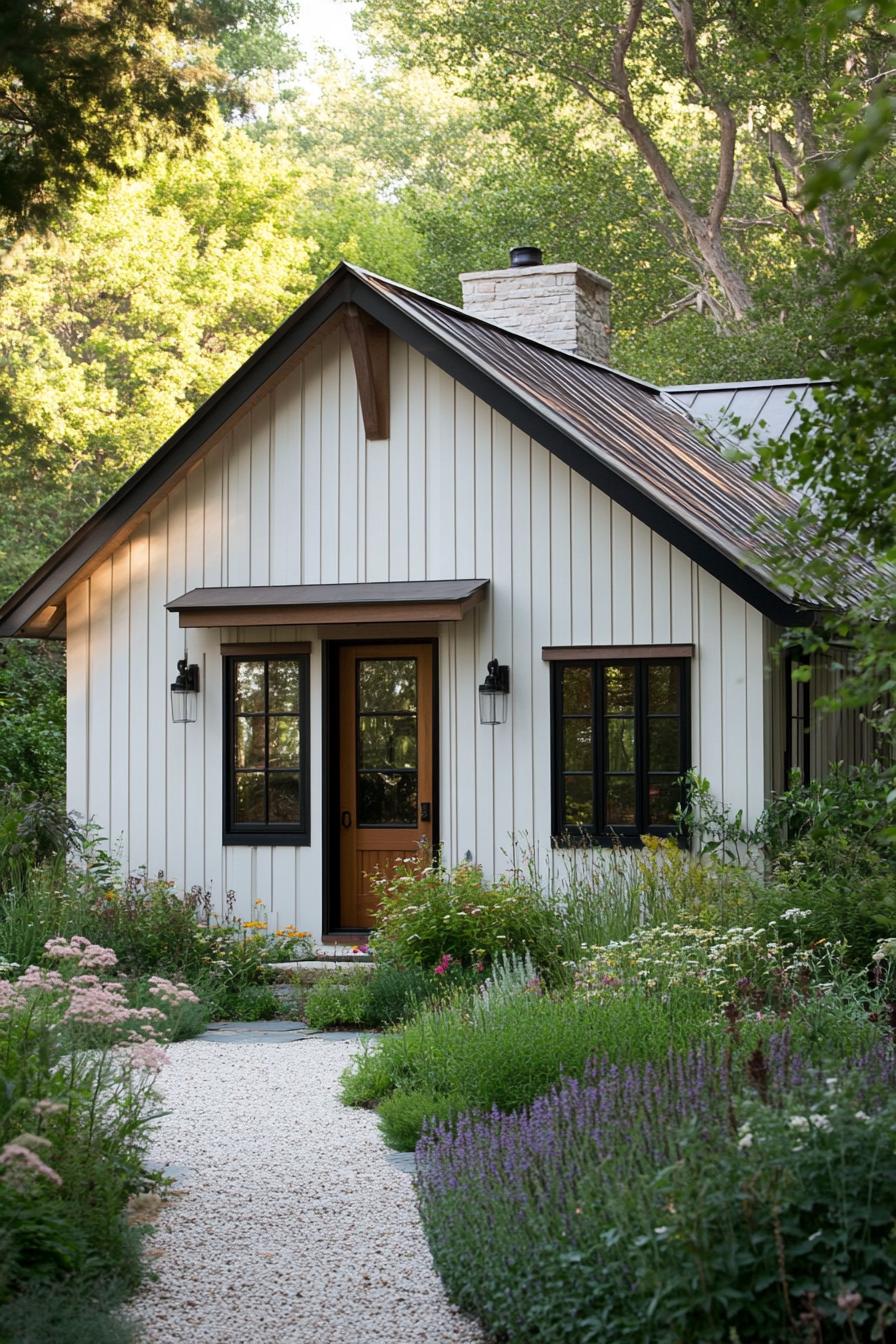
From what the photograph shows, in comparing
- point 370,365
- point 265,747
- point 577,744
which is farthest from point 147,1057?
point 370,365

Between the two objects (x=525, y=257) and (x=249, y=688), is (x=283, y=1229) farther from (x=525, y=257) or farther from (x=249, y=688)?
(x=525, y=257)

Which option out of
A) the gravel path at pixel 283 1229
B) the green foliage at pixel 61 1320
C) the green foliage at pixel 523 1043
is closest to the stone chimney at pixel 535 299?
the gravel path at pixel 283 1229

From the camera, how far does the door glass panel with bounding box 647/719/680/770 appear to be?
11.9 m

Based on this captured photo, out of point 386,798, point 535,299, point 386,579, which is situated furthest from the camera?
point 535,299

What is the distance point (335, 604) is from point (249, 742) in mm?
1526

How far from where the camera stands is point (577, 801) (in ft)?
39.8

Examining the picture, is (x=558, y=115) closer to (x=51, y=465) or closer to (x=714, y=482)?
(x=51, y=465)

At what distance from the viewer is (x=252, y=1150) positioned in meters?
7.28

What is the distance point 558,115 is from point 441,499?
24.0 meters

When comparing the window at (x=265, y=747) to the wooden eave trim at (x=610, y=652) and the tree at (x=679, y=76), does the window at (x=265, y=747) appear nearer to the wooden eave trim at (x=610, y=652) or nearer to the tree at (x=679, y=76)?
the wooden eave trim at (x=610, y=652)

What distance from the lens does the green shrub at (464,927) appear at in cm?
1027

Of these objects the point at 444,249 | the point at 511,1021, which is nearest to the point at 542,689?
the point at 511,1021

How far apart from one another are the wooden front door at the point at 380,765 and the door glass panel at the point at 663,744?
1801 millimetres

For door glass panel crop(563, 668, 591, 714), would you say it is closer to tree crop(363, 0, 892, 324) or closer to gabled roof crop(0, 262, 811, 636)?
gabled roof crop(0, 262, 811, 636)
